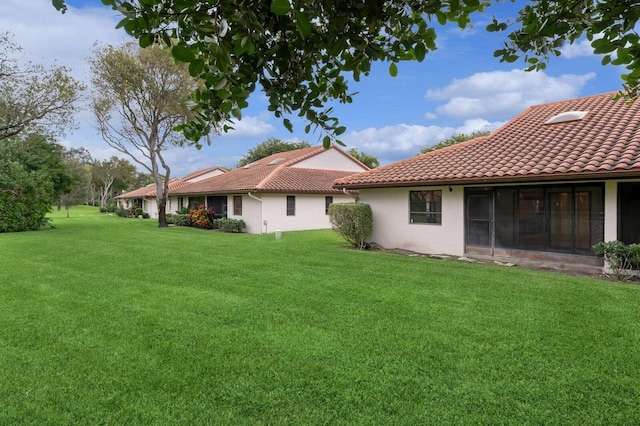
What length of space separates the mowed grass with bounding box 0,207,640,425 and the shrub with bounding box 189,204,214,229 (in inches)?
644

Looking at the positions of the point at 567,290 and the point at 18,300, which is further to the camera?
the point at 567,290

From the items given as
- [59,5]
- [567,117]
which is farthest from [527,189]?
[59,5]

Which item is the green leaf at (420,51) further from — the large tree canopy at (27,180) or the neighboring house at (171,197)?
the neighboring house at (171,197)

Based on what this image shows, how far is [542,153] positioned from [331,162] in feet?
63.0

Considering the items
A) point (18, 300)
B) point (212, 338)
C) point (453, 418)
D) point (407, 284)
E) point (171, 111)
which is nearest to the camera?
point (453, 418)

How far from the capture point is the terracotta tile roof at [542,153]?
9000mm

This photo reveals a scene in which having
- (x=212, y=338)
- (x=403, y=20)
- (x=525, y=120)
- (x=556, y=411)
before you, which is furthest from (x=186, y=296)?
(x=525, y=120)

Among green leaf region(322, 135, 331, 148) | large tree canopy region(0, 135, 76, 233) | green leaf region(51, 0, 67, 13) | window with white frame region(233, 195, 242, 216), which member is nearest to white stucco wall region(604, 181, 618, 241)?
green leaf region(322, 135, 331, 148)

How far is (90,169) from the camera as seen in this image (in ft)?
235

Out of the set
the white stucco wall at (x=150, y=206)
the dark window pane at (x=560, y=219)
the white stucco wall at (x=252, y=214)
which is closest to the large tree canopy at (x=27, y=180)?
the white stucco wall at (x=252, y=214)

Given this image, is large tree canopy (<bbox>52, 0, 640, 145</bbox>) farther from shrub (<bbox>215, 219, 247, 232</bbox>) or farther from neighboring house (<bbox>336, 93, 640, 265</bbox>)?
shrub (<bbox>215, 219, 247, 232</bbox>)

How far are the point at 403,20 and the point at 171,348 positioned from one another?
4216mm

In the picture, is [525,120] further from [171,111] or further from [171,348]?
[171,111]

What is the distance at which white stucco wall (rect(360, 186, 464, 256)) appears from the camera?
1184 centimetres
